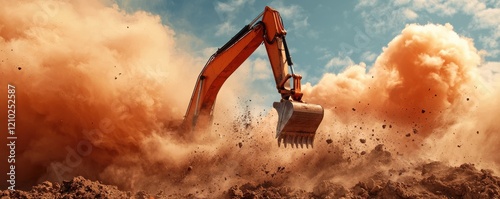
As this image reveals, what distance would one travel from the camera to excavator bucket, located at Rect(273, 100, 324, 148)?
1012cm

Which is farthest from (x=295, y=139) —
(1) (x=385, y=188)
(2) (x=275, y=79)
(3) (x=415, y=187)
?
(3) (x=415, y=187)

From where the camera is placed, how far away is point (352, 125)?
56.4 feet

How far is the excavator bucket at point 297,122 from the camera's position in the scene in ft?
33.2

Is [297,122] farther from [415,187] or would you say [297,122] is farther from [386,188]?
[415,187]

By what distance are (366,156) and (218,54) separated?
6045mm

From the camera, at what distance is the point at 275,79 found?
1162 cm

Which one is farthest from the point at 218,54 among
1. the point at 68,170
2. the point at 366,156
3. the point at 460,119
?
the point at 460,119

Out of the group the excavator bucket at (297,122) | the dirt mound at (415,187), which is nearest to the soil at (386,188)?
the dirt mound at (415,187)

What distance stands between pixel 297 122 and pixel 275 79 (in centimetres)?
186

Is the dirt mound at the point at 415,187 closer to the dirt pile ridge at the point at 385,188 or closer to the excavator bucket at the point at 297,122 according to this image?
the dirt pile ridge at the point at 385,188

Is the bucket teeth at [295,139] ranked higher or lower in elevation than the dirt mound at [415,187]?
higher

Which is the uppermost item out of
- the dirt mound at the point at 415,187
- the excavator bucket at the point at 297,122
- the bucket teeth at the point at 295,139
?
the excavator bucket at the point at 297,122

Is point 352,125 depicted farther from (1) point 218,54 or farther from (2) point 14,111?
(2) point 14,111

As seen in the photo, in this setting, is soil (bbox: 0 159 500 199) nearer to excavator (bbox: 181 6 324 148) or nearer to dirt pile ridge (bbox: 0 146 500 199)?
dirt pile ridge (bbox: 0 146 500 199)
